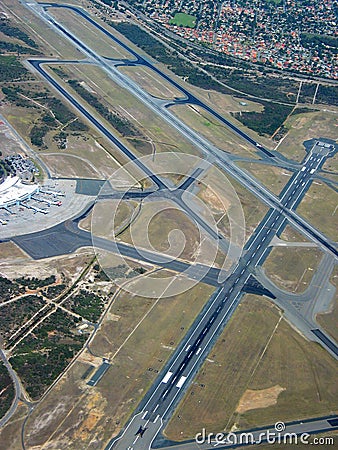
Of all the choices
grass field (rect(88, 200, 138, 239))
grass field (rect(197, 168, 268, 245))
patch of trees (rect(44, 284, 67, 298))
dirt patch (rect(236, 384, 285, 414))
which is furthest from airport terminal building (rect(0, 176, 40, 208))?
dirt patch (rect(236, 384, 285, 414))

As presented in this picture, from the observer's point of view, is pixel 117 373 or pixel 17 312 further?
pixel 17 312

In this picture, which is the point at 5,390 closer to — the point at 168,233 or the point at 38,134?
the point at 168,233

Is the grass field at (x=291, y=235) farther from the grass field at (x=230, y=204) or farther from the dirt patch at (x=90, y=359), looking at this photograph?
the dirt patch at (x=90, y=359)

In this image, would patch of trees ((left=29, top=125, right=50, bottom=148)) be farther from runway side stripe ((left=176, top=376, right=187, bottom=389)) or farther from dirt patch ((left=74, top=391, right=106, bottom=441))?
dirt patch ((left=74, top=391, right=106, bottom=441))

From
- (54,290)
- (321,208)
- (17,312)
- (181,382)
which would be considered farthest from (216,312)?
(321,208)

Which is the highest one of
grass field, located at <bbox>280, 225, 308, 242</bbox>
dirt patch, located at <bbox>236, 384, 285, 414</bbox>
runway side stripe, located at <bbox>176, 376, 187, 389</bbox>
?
grass field, located at <bbox>280, 225, 308, 242</bbox>

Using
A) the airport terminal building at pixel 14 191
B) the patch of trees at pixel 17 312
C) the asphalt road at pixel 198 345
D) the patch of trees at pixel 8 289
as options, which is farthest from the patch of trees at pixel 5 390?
the airport terminal building at pixel 14 191

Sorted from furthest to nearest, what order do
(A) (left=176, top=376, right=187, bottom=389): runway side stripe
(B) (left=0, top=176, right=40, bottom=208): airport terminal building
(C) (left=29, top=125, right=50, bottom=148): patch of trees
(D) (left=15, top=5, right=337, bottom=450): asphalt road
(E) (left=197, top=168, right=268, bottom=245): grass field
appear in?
(C) (left=29, top=125, right=50, bottom=148): patch of trees < (E) (left=197, top=168, right=268, bottom=245): grass field < (B) (left=0, top=176, right=40, bottom=208): airport terminal building < (A) (left=176, top=376, right=187, bottom=389): runway side stripe < (D) (left=15, top=5, right=337, bottom=450): asphalt road
